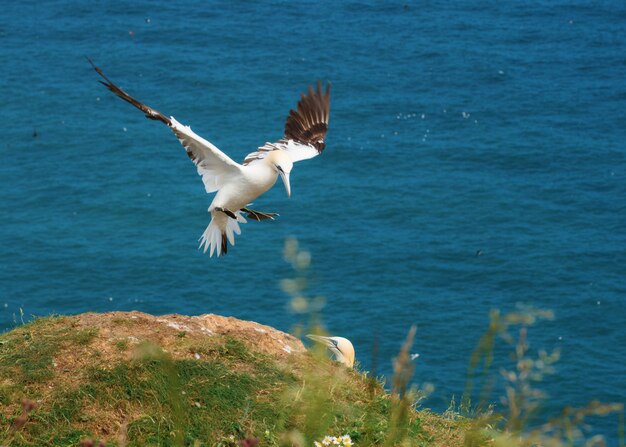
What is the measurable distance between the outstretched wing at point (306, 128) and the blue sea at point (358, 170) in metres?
16.4

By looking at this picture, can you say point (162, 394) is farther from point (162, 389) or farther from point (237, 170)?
point (237, 170)

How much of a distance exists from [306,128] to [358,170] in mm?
30806

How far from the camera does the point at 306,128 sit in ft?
46.2

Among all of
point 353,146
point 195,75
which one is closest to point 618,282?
point 353,146

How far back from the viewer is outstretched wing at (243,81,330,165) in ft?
43.9

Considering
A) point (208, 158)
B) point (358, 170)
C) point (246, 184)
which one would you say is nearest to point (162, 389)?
point (246, 184)

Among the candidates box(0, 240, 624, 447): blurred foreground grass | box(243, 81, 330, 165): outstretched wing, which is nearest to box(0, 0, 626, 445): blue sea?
box(243, 81, 330, 165): outstretched wing

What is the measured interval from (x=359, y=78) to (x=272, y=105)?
507cm

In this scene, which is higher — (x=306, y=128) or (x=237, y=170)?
(x=306, y=128)

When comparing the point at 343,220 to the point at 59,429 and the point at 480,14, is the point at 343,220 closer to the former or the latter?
the point at 480,14

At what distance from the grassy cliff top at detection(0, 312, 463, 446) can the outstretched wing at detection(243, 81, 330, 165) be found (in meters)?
3.09

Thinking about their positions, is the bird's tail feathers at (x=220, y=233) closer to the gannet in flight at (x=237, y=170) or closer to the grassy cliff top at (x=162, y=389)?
the gannet in flight at (x=237, y=170)

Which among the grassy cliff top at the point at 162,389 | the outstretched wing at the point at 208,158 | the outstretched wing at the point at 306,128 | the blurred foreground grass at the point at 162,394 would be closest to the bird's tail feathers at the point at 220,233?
the outstretched wing at the point at 208,158

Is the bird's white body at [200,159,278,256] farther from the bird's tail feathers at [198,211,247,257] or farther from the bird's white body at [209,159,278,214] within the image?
the bird's tail feathers at [198,211,247,257]
